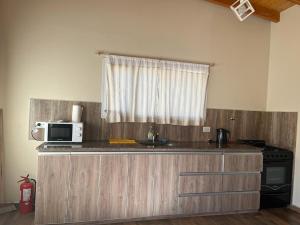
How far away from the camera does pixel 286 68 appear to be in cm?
391

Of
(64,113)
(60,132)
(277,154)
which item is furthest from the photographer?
(277,154)

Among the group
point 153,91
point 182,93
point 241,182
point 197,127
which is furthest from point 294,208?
point 153,91

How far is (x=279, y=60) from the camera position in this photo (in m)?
4.05

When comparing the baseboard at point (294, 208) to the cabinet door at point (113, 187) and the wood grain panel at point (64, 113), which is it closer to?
the cabinet door at point (113, 187)

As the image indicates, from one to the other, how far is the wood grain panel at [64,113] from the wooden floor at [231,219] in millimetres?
951

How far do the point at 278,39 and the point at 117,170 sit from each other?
321 cm

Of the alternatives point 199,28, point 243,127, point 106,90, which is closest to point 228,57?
point 199,28

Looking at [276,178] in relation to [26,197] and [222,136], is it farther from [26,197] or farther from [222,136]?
[26,197]

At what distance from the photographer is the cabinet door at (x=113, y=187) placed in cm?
287

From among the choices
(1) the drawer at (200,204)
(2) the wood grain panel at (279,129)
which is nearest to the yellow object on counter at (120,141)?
(1) the drawer at (200,204)

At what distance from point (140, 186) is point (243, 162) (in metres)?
1.40

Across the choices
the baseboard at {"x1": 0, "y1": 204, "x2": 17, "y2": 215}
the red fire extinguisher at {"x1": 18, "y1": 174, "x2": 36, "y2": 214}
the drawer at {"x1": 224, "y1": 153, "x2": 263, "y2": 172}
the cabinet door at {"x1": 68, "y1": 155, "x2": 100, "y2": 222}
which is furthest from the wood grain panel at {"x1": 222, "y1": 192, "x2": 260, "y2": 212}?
the baseboard at {"x1": 0, "y1": 204, "x2": 17, "y2": 215}

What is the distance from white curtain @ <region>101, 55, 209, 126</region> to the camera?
136 inches

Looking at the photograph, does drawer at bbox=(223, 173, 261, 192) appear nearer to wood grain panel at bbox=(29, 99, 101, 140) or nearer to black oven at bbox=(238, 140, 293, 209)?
black oven at bbox=(238, 140, 293, 209)
